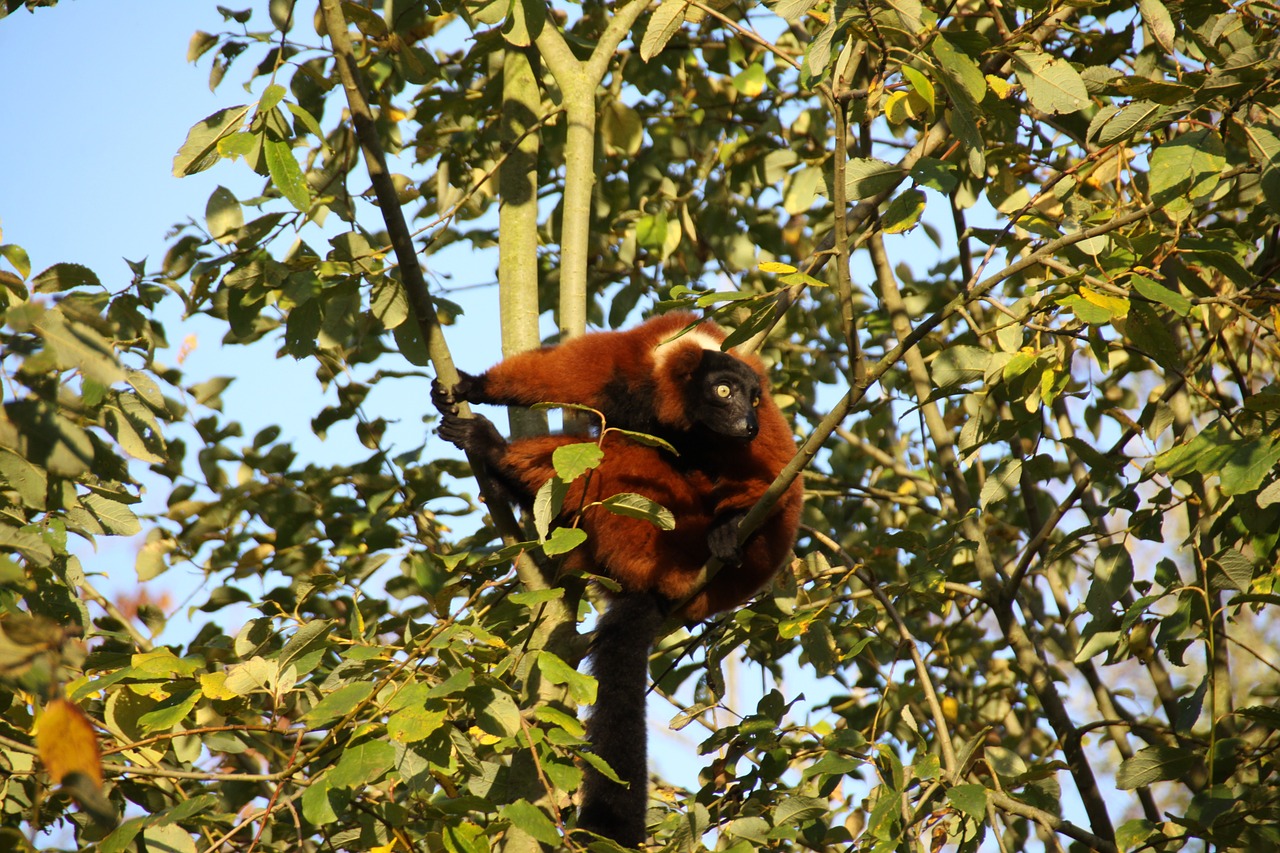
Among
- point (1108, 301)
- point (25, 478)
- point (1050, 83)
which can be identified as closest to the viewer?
point (25, 478)

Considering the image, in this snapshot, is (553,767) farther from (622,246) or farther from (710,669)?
(622,246)

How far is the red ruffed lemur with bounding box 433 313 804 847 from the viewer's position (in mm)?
4289

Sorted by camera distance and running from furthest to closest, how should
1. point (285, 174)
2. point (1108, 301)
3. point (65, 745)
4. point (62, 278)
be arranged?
point (62, 278) → point (285, 174) → point (1108, 301) → point (65, 745)

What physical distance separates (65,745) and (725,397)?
145 inches

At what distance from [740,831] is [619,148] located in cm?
376

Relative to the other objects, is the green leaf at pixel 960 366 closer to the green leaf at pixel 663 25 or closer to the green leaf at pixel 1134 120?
the green leaf at pixel 1134 120

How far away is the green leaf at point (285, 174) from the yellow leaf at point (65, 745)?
2021mm

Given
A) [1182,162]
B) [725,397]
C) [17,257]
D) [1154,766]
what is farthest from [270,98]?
[1154,766]

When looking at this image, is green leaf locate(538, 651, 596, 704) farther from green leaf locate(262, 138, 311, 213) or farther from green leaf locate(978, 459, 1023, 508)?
green leaf locate(978, 459, 1023, 508)

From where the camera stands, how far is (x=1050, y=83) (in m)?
3.28

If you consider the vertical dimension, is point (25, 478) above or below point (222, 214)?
below

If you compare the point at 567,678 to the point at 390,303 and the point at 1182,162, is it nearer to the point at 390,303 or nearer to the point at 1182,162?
the point at 390,303

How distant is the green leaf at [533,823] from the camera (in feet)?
8.65

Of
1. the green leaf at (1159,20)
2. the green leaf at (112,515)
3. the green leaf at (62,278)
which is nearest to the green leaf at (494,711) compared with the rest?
the green leaf at (112,515)
